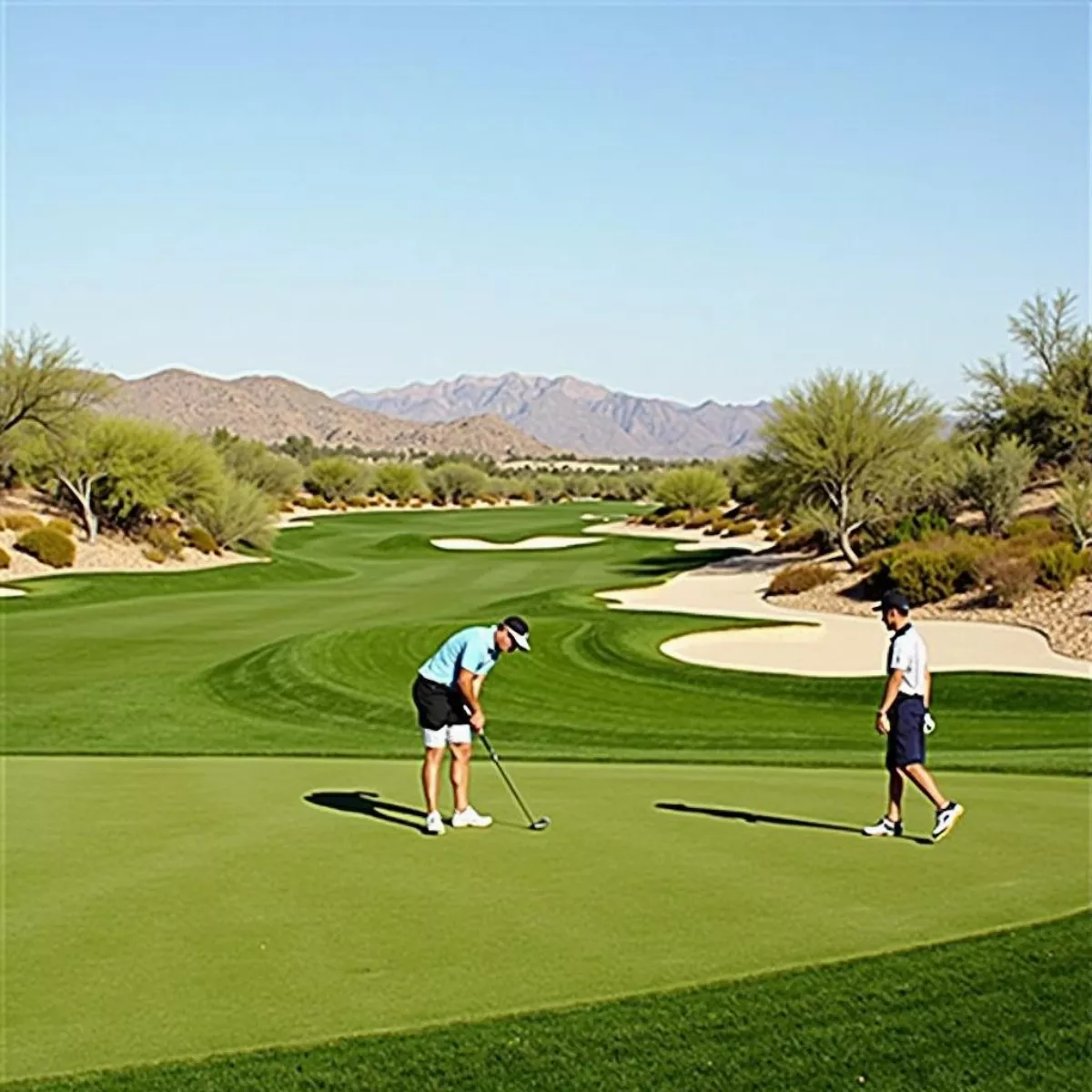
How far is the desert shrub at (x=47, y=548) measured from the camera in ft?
151

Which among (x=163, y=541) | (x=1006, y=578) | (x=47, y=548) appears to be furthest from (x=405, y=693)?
(x=163, y=541)

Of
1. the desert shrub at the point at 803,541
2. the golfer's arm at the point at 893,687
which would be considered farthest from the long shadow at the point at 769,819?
the desert shrub at the point at 803,541

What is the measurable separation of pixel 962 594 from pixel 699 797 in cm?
2160

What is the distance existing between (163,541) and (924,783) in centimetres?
4656

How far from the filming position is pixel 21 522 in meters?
49.0

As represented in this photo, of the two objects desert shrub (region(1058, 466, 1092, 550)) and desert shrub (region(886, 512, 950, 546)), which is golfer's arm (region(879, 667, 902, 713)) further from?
desert shrub (region(886, 512, 950, 546))

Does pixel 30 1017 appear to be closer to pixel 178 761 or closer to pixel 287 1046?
pixel 287 1046

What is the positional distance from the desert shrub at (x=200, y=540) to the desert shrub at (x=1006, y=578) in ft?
108

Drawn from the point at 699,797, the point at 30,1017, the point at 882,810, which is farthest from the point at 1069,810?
Answer: the point at 30,1017

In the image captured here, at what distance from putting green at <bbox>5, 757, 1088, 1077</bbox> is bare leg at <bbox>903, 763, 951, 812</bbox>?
0.88 feet

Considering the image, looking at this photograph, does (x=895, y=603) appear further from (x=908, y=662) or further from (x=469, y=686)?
(x=469, y=686)

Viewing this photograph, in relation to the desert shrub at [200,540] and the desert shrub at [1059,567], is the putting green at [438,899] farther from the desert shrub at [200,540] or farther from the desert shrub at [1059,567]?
the desert shrub at [200,540]

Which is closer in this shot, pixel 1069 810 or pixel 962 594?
pixel 1069 810

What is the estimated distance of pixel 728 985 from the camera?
20.5 ft
